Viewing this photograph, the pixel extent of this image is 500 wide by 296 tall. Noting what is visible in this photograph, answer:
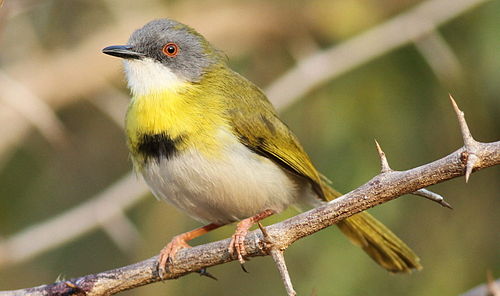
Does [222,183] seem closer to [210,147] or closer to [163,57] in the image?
[210,147]

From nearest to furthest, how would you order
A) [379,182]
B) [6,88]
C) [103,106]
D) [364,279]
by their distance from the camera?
1. [379,182]
2. [6,88]
3. [364,279]
4. [103,106]

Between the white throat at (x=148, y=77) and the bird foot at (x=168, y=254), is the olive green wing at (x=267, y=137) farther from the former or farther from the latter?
the bird foot at (x=168, y=254)

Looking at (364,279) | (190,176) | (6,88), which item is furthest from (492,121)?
(6,88)

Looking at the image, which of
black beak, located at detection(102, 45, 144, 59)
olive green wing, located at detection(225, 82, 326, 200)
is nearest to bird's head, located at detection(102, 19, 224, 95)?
black beak, located at detection(102, 45, 144, 59)

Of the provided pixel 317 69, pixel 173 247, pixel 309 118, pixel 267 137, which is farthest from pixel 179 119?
pixel 309 118

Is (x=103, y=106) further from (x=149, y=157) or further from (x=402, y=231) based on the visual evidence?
(x=402, y=231)

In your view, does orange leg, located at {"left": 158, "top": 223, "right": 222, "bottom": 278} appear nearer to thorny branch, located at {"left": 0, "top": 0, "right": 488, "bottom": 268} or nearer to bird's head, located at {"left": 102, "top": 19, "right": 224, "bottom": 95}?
thorny branch, located at {"left": 0, "top": 0, "right": 488, "bottom": 268}

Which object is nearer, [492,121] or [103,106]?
[492,121]
